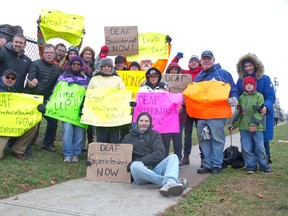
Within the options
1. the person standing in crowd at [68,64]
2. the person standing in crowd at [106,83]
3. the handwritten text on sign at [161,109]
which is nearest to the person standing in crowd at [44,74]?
the person standing in crowd at [68,64]

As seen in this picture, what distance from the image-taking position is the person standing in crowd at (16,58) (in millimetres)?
6616

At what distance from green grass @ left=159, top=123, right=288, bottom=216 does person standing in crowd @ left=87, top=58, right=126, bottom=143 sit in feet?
6.00

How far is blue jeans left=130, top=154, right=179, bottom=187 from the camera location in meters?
4.77

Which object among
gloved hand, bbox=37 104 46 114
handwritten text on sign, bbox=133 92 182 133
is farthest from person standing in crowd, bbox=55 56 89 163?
handwritten text on sign, bbox=133 92 182 133

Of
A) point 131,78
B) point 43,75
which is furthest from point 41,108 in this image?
point 131,78

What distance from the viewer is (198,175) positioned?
613 cm

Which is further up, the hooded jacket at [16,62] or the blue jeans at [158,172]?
the hooded jacket at [16,62]

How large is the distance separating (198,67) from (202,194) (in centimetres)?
318

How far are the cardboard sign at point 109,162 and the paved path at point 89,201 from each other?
0.14 metres

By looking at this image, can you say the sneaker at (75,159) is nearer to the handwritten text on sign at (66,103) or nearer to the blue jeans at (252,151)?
the handwritten text on sign at (66,103)

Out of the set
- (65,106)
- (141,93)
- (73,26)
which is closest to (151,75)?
(141,93)

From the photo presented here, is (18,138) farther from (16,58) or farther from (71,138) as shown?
(16,58)

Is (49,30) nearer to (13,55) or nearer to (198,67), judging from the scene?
(13,55)

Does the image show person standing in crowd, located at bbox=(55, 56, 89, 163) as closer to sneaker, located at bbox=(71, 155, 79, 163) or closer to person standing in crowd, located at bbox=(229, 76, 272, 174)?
sneaker, located at bbox=(71, 155, 79, 163)
